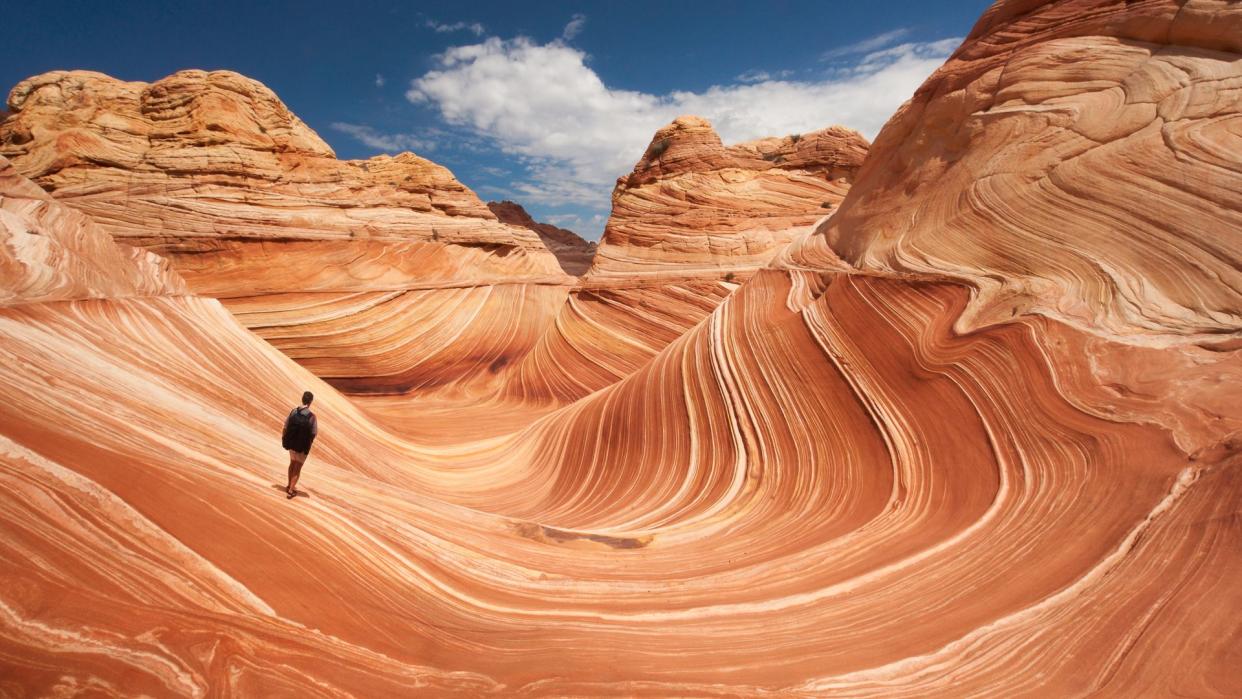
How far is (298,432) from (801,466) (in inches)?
148

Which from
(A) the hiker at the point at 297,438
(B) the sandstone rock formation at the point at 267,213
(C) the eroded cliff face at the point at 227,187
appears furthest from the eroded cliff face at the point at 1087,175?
(C) the eroded cliff face at the point at 227,187

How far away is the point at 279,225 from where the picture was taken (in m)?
12.3

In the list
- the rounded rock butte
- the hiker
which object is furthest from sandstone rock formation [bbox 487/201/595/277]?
the hiker

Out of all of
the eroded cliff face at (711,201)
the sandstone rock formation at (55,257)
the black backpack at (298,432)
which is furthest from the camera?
the eroded cliff face at (711,201)

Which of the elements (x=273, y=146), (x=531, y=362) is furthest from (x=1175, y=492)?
(x=273, y=146)

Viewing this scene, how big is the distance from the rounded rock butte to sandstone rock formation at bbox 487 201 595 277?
18.6 metres

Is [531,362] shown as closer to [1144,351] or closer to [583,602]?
[583,602]

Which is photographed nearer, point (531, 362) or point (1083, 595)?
point (1083, 595)

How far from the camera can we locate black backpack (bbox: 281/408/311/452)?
3.49 metres

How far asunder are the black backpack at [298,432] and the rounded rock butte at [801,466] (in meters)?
0.30

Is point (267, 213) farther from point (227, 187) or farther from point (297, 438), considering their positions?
point (297, 438)

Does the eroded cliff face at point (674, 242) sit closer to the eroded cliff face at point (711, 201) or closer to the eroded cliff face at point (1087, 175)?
the eroded cliff face at point (711, 201)

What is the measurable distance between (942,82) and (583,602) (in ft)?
21.7

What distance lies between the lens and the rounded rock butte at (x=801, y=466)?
2393mm
